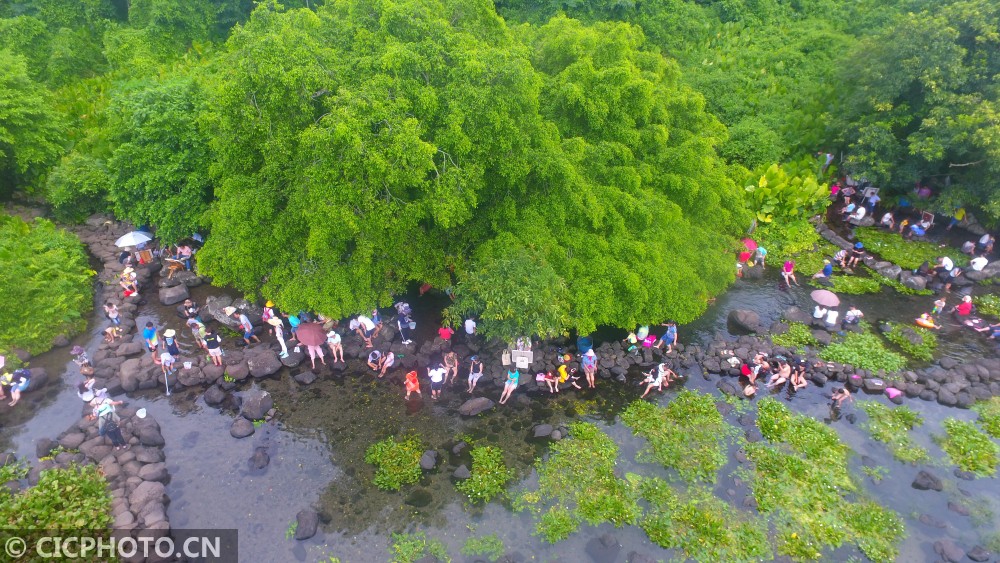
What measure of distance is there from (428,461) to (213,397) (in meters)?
8.67

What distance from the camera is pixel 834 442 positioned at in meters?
18.3

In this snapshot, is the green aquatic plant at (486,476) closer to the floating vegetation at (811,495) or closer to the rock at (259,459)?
the rock at (259,459)

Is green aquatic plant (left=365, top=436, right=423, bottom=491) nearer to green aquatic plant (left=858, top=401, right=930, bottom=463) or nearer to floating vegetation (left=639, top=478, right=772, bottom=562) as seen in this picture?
floating vegetation (left=639, top=478, right=772, bottom=562)

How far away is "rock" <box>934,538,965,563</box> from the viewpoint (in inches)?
590

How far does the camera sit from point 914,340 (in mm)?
22719

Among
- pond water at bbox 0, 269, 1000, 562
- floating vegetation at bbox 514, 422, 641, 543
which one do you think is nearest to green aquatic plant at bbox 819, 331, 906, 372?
pond water at bbox 0, 269, 1000, 562

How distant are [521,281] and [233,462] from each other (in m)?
11.4

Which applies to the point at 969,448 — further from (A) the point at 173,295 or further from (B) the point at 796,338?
(A) the point at 173,295

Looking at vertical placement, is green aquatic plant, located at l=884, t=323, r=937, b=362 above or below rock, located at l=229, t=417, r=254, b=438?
above

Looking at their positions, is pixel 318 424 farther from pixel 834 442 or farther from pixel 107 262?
pixel 834 442

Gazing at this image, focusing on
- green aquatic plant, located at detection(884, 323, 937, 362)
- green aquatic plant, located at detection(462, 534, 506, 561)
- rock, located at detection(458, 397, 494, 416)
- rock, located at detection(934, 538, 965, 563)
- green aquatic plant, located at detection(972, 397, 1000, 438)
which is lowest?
green aquatic plant, located at detection(462, 534, 506, 561)

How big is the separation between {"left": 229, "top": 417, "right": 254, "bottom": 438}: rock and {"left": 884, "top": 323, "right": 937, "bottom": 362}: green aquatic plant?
2618 cm

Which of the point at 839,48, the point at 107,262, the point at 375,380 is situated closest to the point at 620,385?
the point at 375,380

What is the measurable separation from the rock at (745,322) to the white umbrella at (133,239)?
27.9 m
